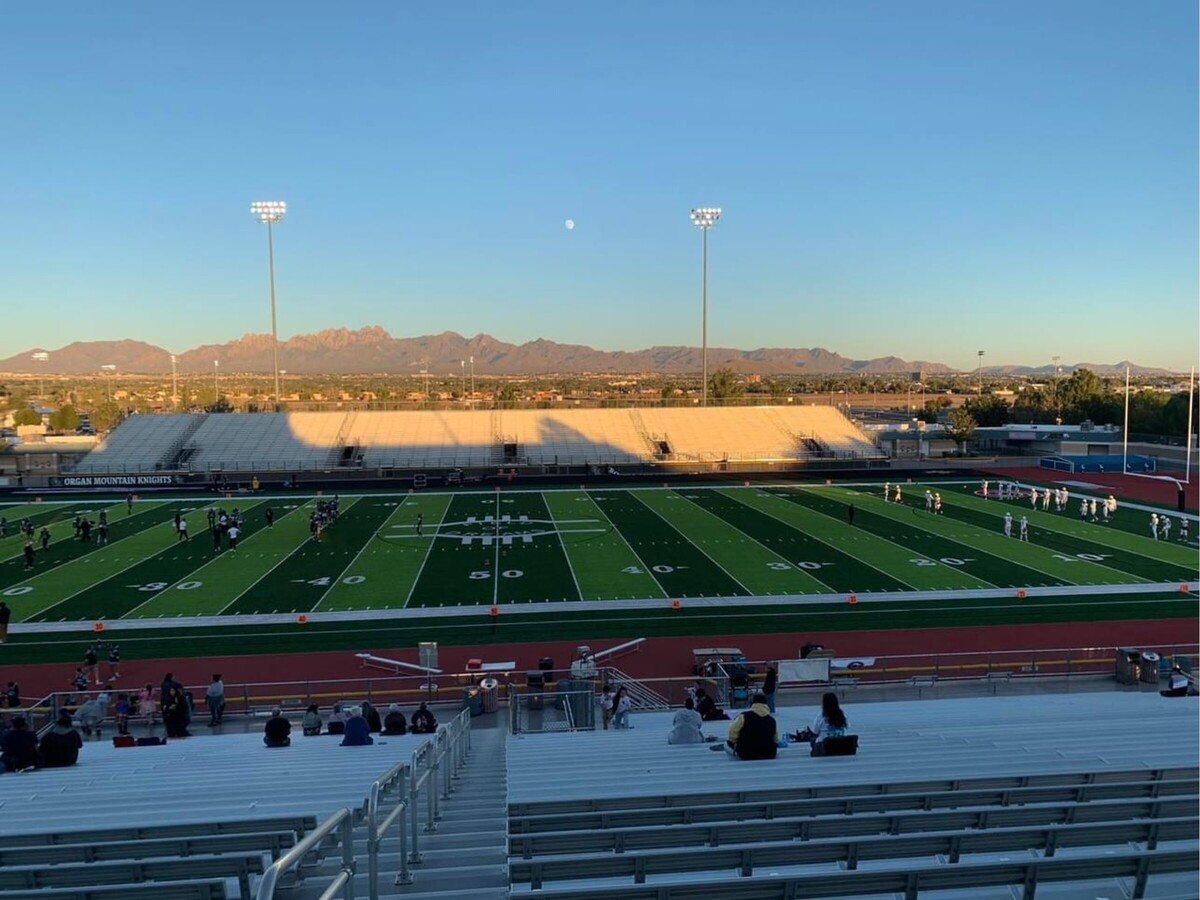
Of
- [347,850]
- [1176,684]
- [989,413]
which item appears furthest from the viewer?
[989,413]

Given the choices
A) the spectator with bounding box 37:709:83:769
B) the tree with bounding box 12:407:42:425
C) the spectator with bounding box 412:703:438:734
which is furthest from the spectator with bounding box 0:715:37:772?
the tree with bounding box 12:407:42:425

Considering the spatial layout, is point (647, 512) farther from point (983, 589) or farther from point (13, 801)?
point (13, 801)

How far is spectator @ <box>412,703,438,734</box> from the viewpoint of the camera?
43.0 ft

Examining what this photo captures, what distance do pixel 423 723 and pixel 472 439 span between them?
45858mm

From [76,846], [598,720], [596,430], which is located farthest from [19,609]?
[596,430]

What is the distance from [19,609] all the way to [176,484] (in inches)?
990

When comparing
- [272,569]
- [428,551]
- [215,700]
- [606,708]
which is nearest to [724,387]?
[428,551]

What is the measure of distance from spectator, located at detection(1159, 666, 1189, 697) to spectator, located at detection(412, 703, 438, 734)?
→ 11.6 m

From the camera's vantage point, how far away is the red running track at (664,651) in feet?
58.5

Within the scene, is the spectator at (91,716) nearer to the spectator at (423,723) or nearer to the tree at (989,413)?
the spectator at (423,723)

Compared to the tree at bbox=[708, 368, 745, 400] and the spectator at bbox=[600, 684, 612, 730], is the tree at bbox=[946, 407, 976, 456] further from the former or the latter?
the spectator at bbox=[600, 684, 612, 730]

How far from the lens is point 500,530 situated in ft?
109

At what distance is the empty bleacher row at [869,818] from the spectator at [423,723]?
4411 millimetres

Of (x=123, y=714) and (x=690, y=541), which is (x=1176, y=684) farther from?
(x=123, y=714)
